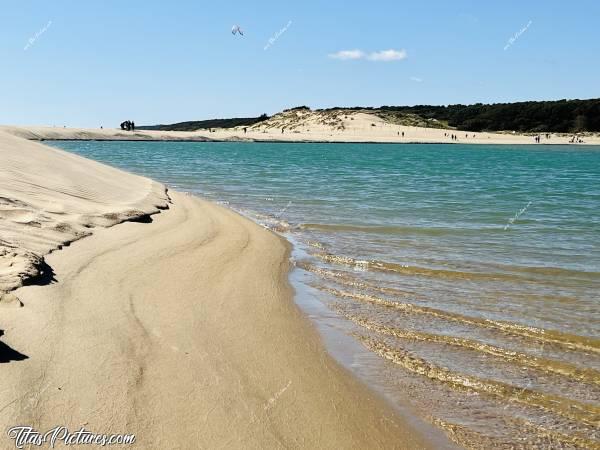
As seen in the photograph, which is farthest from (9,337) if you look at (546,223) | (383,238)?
(546,223)

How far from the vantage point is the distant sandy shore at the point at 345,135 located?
104m

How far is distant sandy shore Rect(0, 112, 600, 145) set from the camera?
104144mm

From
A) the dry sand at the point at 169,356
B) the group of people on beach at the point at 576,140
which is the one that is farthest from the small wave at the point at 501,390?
the group of people on beach at the point at 576,140

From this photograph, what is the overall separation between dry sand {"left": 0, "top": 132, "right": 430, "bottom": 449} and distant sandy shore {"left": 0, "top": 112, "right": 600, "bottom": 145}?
289 ft

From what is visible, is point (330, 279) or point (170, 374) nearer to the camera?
point (170, 374)

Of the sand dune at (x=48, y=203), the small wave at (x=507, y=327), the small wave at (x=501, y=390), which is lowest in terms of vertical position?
the small wave at (x=507, y=327)

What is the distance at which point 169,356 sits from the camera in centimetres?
444

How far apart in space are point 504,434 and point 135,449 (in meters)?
2.45

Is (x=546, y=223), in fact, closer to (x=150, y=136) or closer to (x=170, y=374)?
(x=170, y=374)

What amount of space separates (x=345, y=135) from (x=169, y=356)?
122640mm

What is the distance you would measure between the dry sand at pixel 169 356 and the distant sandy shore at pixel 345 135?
289 ft

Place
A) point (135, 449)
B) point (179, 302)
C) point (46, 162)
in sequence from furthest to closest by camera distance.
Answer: point (46, 162) < point (179, 302) < point (135, 449)

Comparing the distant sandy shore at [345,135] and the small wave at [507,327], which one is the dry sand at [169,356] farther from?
the distant sandy shore at [345,135]

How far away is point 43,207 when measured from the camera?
8.09 metres
